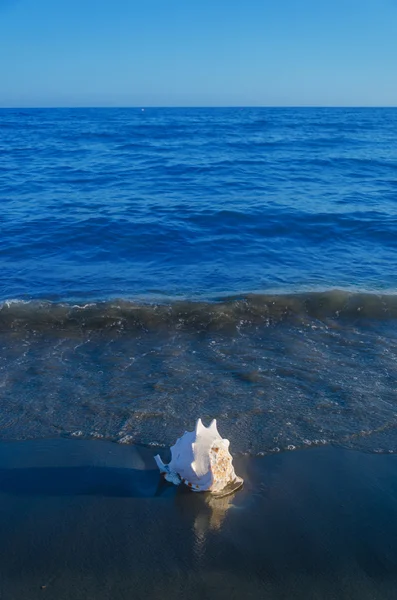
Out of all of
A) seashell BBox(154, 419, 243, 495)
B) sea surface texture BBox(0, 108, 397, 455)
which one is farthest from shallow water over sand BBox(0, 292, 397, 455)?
seashell BBox(154, 419, 243, 495)

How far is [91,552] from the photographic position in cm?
395

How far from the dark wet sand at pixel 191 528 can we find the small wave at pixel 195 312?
3.04 meters

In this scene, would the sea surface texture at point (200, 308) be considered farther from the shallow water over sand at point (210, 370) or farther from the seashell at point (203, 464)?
the seashell at point (203, 464)

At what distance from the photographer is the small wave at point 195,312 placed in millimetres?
7909

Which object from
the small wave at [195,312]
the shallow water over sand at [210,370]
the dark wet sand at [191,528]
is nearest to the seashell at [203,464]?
the dark wet sand at [191,528]

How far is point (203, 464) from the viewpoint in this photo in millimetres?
4348

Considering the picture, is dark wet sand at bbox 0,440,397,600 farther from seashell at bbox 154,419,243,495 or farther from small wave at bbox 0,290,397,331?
small wave at bbox 0,290,397,331

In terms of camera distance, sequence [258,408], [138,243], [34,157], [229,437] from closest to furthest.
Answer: [229,437] → [258,408] → [138,243] → [34,157]

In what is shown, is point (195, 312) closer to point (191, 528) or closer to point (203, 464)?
point (203, 464)

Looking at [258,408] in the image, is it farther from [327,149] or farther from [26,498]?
[327,149]

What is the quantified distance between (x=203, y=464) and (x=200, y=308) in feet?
13.7

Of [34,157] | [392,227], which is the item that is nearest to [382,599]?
[392,227]

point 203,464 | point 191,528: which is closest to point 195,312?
point 203,464

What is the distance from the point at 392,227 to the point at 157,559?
11.5 metres
